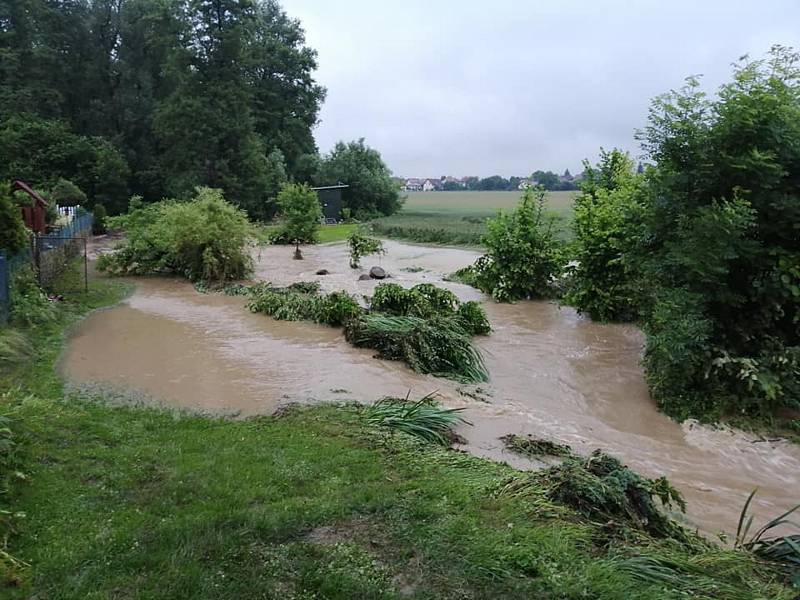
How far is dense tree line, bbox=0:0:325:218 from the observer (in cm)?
3631

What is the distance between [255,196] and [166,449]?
116ft

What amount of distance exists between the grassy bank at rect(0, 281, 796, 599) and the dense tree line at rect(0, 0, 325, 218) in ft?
101

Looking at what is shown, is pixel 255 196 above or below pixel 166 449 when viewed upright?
above

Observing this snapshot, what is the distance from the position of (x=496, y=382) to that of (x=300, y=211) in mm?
21308

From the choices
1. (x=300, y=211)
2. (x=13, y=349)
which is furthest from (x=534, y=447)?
(x=300, y=211)

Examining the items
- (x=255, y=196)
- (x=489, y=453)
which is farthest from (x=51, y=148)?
(x=489, y=453)

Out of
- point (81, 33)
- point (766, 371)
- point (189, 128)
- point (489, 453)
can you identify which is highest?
point (81, 33)

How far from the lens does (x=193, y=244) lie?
62.7ft

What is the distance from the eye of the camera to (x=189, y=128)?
36250mm

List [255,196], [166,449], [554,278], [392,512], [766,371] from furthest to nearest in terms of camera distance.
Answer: [255,196] < [554,278] < [766,371] < [166,449] < [392,512]

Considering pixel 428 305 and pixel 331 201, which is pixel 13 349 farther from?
pixel 331 201

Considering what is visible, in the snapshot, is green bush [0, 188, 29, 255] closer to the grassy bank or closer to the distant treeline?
the grassy bank

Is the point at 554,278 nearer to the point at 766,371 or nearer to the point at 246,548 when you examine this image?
the point at 766,371

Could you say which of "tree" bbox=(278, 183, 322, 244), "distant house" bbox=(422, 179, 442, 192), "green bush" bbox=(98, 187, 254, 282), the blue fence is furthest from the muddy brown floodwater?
"distant house" bbox=(422, 179, 442, 192)
